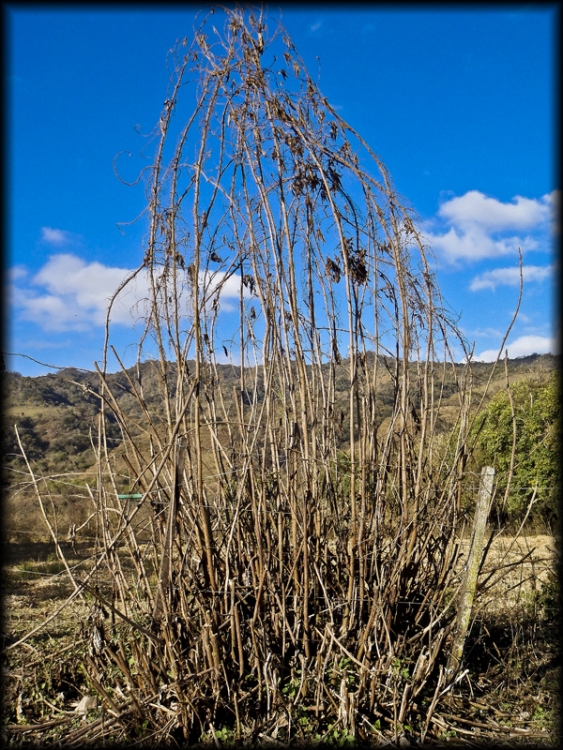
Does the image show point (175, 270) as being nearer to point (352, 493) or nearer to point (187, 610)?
point (352, 493)

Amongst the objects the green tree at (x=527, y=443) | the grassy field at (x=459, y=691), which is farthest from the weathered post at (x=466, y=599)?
the green tree at (x=527, y=443)

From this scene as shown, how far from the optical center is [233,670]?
2.64 meters

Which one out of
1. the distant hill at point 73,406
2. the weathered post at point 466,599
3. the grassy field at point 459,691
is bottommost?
the grassy field at point 459,691

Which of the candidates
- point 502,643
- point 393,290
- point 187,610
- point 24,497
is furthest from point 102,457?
point 24,497

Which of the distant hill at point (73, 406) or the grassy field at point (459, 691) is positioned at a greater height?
the distant hill at point (73, 406)

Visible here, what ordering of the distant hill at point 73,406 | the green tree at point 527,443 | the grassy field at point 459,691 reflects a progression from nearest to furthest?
the grassy field at point 459,691, the distant hill at point 73,406, the green tree at point 527,443

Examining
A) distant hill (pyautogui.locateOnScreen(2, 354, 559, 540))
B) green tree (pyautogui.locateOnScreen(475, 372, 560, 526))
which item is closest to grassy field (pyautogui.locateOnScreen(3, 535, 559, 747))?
distant hill (pyautogui.locateOnScreen(2, 354, 559, 540))

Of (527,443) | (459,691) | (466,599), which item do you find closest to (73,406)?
(466,599)

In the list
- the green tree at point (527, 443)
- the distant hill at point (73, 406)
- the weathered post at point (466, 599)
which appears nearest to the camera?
the weathered post at point (466, 599)

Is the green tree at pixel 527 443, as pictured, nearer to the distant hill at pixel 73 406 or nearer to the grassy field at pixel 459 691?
the distant hill at pixel 73 406

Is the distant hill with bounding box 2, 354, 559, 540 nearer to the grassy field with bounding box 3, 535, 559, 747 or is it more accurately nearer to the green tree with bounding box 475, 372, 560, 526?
the green tree with bounding box 475, 372, 560, 526

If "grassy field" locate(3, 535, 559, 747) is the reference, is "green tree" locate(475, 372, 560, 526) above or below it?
above

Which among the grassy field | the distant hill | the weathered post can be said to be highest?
the distant hill

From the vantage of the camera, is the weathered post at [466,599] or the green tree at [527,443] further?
the green tree at [527,443]
